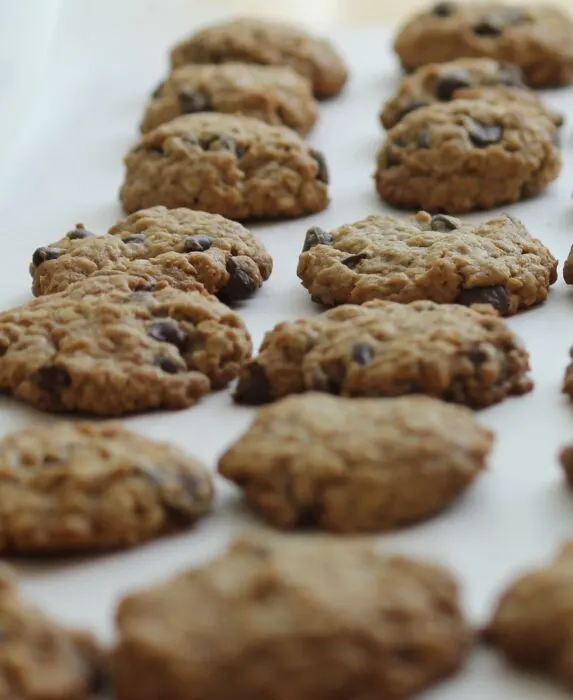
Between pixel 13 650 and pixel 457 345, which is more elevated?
pixel 457 345

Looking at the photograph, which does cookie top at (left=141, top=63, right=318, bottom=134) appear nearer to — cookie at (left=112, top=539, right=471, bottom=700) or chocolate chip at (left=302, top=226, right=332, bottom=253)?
chocolate chip at (left=302, top=226, right=332, bottom=253)

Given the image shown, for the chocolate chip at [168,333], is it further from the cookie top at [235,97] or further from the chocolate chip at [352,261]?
the cookie top at [235,97]

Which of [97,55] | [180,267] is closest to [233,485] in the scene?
[180,267]

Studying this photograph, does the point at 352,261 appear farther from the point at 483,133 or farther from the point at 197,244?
the point at 483,133

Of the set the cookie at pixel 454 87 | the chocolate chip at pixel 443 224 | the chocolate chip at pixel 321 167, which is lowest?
the chocolate chip at pixel 443 224

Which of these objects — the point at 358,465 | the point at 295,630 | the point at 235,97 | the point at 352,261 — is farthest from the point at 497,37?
the point at 295,630

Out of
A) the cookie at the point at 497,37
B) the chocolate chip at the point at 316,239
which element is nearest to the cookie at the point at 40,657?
the chocolate chip at the point at 316,239

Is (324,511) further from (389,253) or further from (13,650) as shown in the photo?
(389,253)
